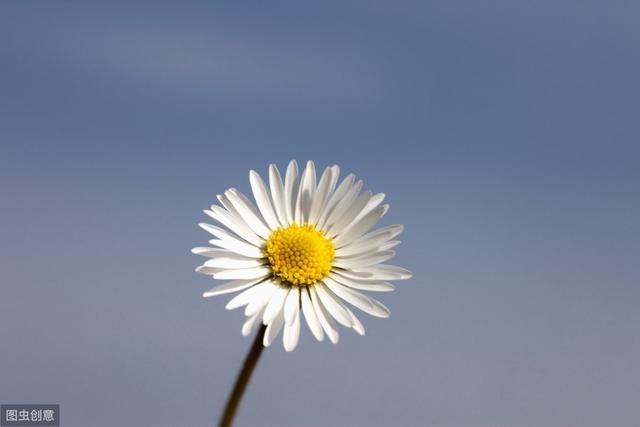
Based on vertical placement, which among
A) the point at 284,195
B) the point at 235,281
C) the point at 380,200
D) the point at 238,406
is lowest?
the point at 238,406

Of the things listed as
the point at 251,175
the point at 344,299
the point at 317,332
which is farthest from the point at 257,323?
the point at 251,175

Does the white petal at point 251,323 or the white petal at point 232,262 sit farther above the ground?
the white petal at point 232,262

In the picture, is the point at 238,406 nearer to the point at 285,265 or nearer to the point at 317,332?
the point at 317,332

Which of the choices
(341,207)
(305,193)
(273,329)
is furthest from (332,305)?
(305,193)

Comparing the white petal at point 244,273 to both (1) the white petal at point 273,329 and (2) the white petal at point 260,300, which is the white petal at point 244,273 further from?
(1) the white petal at point 273,329

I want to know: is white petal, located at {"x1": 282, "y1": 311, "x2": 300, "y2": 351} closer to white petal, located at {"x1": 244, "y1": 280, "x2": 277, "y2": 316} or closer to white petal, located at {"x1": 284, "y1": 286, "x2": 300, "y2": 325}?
white petal, located at {"x1": 284, "y1": 286, "x2": 300, "y2": 325}

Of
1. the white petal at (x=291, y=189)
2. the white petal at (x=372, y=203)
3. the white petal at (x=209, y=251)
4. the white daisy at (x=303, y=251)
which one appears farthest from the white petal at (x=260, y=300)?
the white petal at (x=372, y=203)
